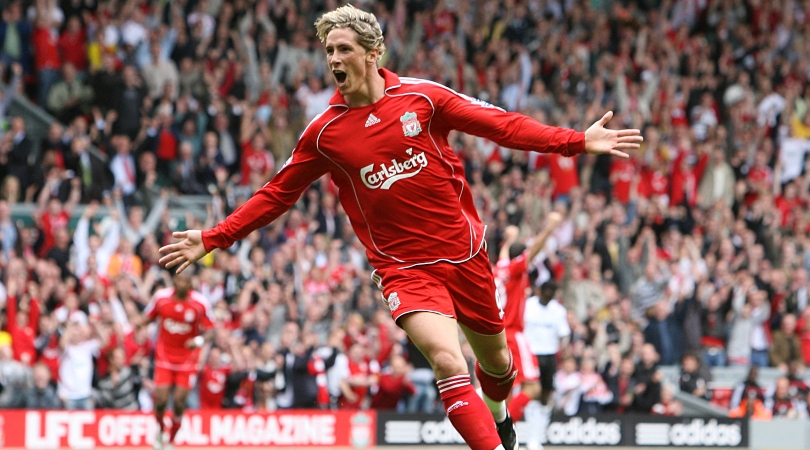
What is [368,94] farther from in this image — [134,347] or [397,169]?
[134,347]

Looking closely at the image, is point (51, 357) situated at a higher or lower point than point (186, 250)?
lower

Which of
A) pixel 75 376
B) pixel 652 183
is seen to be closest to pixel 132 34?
pixel 75 376

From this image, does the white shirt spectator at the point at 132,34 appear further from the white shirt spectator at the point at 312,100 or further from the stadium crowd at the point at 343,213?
the white shirt spectator at the point at 312,100

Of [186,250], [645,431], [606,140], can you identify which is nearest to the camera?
[606,140]

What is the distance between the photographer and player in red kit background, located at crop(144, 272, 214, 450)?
47.2 feet

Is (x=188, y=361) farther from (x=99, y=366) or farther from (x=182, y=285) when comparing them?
(x=99, y=366)

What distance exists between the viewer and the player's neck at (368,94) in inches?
291

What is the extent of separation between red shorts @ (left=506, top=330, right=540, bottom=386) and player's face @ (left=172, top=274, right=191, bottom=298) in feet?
12.1

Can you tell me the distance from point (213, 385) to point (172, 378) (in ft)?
7.05

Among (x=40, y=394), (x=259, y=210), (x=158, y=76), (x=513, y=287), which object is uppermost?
(x=158, y=76)

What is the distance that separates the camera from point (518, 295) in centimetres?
1255

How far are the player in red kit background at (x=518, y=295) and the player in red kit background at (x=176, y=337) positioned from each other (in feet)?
12.0

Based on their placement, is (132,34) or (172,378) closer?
(172,378)

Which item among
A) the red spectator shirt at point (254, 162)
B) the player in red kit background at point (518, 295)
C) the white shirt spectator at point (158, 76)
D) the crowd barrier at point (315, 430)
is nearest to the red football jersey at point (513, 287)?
the player in red kit background at point (518, 295)
